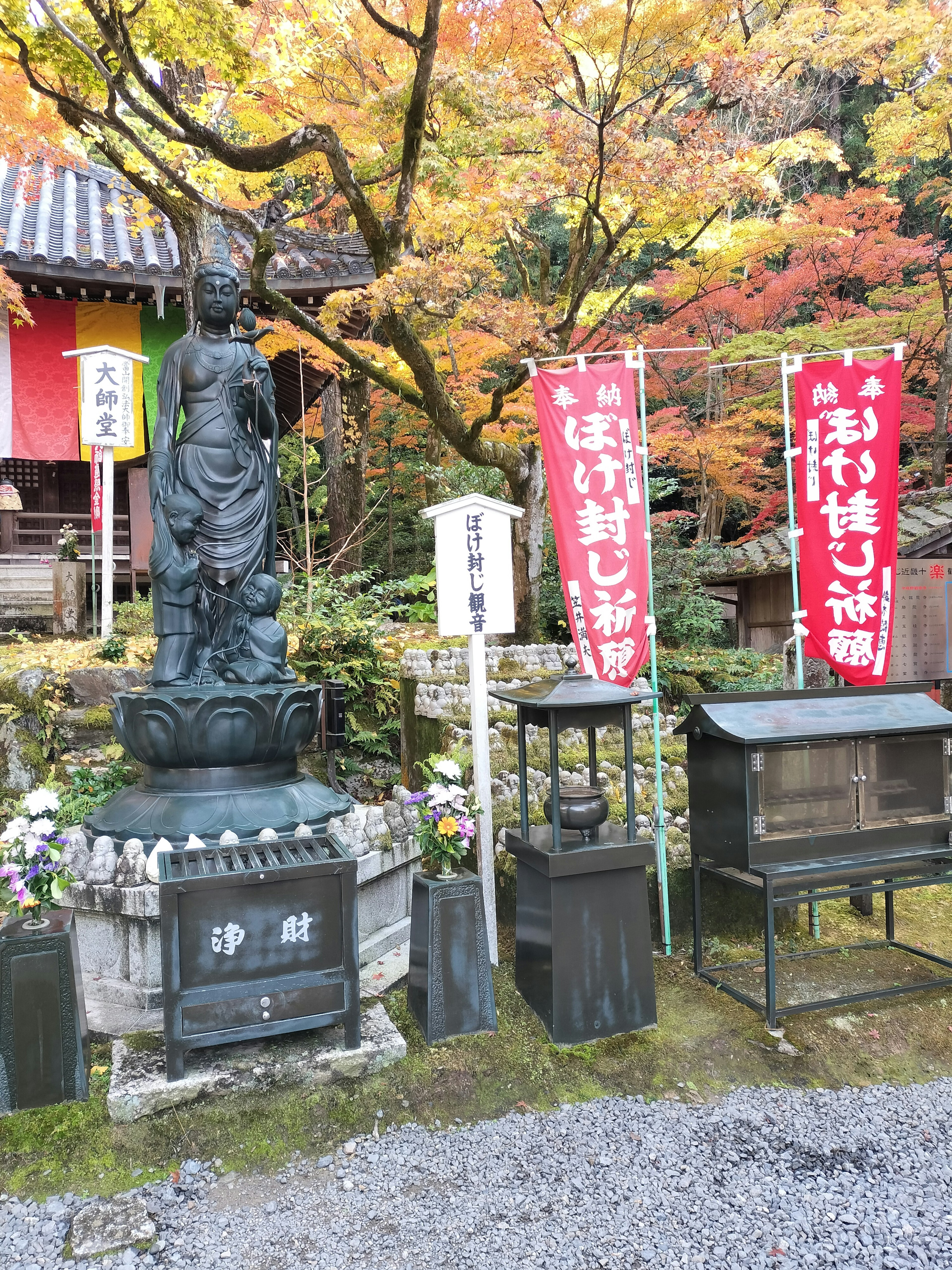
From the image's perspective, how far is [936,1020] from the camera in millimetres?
4750

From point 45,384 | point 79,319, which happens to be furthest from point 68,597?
point 79,319

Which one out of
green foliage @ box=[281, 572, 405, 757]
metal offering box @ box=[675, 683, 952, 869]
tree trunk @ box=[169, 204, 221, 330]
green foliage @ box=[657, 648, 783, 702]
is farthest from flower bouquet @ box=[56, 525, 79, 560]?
metal offering box @ box=[675, 683, 952, 869]

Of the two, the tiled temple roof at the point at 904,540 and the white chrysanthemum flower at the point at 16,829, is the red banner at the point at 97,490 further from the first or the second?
the tiled temple roof at the point at 904,540

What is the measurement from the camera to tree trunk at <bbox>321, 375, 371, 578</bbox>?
15953 millimetres

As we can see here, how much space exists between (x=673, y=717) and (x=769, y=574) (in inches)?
114

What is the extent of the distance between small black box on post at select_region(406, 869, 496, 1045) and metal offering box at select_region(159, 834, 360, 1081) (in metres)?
0.43

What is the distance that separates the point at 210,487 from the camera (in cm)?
588

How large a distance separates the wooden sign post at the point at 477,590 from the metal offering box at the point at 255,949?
1.47m

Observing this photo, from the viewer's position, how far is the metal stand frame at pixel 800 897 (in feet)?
14.9

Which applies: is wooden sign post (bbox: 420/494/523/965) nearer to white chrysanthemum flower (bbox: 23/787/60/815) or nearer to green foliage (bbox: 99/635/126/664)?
white chrysanthemum flower (bbox: 23/787/60/815)

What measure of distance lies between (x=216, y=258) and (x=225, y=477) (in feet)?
9.69

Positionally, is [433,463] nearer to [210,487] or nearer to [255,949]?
[210,487]

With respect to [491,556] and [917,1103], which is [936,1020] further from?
[491,556]

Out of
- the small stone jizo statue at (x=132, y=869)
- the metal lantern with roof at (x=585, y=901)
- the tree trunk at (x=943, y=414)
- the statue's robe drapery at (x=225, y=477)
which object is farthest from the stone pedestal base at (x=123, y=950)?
the tree trunk at (x=943, y=414)
